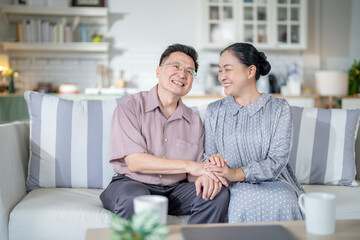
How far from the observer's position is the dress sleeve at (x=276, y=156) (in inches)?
73.0

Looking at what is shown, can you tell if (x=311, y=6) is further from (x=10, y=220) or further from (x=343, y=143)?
(x=10, y=220)

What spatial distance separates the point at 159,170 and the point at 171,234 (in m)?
0.68

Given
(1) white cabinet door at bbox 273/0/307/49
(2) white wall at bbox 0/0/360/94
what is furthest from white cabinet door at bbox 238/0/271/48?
(2) white wall at bbox 0/0/360/94

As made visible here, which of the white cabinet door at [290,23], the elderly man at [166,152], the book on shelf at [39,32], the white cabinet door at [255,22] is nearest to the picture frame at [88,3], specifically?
the book on shelf at [39,32]

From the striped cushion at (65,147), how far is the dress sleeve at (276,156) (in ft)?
2.58

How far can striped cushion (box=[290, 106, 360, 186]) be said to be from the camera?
226 centimetres

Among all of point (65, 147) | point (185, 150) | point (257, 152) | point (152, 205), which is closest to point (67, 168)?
point (65, 147)

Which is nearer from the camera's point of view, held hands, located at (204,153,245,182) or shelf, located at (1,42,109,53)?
held hands, located at (204,153,245,182)

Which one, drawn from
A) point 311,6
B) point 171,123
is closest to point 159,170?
point 171,123

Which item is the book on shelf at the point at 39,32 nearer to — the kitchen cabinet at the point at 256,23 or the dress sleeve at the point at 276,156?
Answer: the kitchen cabinet at the point at 256,23

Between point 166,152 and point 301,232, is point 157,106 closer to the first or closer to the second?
point 166,152

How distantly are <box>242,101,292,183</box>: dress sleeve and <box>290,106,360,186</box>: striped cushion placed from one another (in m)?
0.38

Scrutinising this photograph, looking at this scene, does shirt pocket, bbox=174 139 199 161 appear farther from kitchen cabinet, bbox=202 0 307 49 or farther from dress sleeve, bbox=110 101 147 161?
kitchen cabinet, bbox=202 0 307 49

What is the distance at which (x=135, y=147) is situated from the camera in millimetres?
1875
